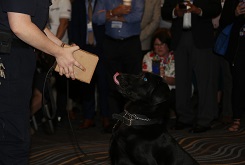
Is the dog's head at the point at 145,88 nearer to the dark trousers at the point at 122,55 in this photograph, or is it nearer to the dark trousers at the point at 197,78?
the dark trousers at the point at 122,55

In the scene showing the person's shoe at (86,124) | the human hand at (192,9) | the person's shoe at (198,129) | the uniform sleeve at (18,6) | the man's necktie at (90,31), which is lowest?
the person's shoe at (86,124)

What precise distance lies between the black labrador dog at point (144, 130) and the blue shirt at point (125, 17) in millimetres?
1953

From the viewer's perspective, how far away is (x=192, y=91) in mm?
6109

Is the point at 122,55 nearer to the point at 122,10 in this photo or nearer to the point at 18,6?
the point at 122,10

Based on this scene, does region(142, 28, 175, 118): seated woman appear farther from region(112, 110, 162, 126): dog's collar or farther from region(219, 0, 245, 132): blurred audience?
region(112, 110, 162, 126): dog's collar

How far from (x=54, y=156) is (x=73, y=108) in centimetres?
260

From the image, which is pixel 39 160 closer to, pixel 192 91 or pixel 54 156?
pixel 54 156

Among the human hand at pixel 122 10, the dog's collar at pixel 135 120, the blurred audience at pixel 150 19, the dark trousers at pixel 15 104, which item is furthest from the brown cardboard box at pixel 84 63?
the blurred audience at pixel 150 19

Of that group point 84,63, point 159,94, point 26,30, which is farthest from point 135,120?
point 26,30

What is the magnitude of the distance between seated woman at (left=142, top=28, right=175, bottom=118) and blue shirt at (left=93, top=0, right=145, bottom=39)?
2.35 ft

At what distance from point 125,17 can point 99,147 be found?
5.04 ft

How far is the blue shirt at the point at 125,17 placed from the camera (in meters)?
5.13

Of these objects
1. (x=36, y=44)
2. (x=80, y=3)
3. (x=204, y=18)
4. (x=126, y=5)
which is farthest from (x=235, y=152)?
(x=36, y=44)

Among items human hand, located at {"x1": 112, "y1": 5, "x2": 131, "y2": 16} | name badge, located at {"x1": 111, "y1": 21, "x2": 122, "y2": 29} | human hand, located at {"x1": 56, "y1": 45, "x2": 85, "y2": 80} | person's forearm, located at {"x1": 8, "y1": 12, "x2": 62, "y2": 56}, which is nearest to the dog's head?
human hand, located at {"x1": 56, "y1": 45, "x2": 85, "y2": 80}
